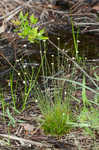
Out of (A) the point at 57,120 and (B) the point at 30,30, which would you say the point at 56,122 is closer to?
(A) the point at 57,120

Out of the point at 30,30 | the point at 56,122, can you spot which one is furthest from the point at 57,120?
the point at 30,30

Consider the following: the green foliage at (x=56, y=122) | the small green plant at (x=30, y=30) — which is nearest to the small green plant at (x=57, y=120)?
the green foliage at (x=56, y=122)

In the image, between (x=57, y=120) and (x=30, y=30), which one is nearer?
Result: (x=57, y=120)

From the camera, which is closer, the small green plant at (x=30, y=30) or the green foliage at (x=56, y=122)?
the green foliage at (x=56, y=122)

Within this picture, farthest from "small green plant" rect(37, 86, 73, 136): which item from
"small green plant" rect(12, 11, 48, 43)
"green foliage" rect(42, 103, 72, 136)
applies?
"small green plant" rect(12, 11, 48, 43)

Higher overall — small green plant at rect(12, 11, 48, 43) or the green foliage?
small green plant at rect(12, 11, 48, 43)

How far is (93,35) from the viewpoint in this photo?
443cm

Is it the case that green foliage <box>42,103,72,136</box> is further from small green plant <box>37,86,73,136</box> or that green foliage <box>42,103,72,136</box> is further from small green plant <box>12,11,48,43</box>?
small green plant <box>12,11,48,43</box>

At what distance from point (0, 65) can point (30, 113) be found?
3.55 feet

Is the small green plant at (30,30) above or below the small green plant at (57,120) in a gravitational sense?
above

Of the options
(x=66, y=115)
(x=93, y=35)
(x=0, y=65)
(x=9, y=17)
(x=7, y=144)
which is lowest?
(x=7, y=144)

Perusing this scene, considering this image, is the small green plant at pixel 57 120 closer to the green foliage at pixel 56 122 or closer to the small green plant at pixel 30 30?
the green foliage at pixel 56 122

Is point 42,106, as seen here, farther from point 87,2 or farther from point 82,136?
point 87,2

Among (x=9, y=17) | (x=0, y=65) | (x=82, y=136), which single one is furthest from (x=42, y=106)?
(x=9, y=17)
